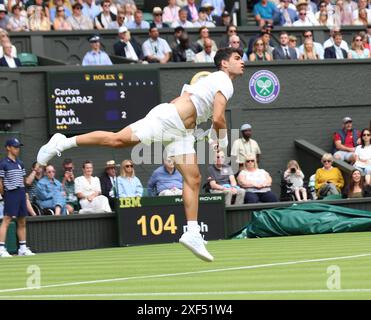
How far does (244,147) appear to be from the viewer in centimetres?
2462

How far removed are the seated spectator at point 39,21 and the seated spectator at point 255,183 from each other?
610 cm

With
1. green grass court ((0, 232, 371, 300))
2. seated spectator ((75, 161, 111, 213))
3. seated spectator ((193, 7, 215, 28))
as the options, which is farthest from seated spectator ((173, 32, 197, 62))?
green grass court ((0, 232, 371, 300))

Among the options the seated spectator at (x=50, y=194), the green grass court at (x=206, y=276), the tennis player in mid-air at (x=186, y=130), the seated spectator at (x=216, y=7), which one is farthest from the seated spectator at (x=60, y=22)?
the tennis player in mid-air at (x=186, y=130)

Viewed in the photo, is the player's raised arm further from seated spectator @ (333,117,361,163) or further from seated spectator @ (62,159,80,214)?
seated spectator @ (333,117,361,163)

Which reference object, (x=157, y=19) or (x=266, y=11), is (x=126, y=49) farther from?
(x=266, y=11)

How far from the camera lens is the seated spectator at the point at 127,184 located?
21.8 m

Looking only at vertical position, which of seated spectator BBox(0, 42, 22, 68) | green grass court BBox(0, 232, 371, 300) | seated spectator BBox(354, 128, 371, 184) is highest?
seated spectator BBox(0, 42, 22, 68)

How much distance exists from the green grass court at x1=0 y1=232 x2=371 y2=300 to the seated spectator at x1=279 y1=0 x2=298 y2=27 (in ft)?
47.0

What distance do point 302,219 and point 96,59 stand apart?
6.72 meters

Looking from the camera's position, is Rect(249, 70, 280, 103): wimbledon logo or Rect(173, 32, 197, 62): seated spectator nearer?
Rect(173, 32, 197, 62): seated spectator

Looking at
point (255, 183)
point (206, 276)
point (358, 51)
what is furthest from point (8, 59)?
point (206, 276)

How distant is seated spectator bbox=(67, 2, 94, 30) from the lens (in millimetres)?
25903

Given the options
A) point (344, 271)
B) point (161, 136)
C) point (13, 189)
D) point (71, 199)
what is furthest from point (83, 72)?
point (344, 271)
